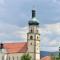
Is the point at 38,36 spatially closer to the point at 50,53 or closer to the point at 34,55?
the point at 34,55

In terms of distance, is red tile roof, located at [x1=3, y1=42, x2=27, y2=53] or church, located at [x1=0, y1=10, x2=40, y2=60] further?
red tile roof, located at [x1=3, y1=42, x2=27, y2=53]

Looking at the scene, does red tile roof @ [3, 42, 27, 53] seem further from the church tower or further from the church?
the church tower

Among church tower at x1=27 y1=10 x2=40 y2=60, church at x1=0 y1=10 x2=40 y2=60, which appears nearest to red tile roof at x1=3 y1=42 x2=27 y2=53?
church at x1=0 y1=10 x2=40 y2=60

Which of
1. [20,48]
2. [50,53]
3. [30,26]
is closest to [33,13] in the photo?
[30,26]

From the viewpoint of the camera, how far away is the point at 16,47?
335 ft

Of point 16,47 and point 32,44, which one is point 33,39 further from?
point 16,47

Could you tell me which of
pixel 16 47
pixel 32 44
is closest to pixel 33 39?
pixel 32 44

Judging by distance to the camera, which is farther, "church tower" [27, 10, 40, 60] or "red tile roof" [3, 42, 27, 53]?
"red tile roof" [3, 42, 27, 53]

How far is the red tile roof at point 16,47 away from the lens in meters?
99.0

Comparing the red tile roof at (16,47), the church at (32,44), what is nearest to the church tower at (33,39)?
the church at (32,44)

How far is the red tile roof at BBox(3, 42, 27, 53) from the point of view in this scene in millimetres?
98963

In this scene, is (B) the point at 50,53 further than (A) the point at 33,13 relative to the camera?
Yes

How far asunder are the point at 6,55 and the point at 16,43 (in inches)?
193

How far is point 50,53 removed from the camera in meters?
118
